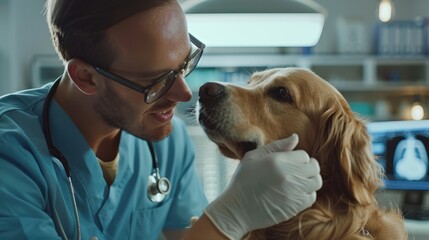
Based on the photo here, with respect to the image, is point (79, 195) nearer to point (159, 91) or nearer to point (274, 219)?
point (159, 91)

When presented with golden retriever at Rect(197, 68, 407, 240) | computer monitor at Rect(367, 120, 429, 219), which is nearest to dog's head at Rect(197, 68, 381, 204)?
golden retriever at Rect(197, 68, 407, 240)

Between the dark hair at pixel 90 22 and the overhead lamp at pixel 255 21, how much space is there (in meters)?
0.63

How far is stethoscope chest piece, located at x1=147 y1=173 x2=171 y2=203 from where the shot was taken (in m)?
1.63

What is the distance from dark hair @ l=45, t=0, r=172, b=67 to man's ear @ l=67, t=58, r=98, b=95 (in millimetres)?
19

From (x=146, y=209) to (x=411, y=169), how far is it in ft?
5.13

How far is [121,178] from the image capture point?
5.27 ft

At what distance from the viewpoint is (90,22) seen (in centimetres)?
139

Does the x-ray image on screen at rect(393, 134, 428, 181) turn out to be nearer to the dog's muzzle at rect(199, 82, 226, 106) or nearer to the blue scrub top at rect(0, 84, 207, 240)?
the blue scrub top at rect(0, 84, 207, 240)

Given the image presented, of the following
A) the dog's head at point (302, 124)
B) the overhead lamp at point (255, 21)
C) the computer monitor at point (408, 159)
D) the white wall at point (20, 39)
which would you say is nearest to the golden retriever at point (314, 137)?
the dog's head at point (302, 124)

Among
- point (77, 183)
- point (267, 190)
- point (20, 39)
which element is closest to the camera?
point (267, 190)

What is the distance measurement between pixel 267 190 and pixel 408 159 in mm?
1670

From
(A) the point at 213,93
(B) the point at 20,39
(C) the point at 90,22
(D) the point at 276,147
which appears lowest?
(B) the point at 20,39

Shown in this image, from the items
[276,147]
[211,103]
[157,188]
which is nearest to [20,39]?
[157,188]

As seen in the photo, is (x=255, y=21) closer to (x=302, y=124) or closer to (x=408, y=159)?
(x=302, y=124)
